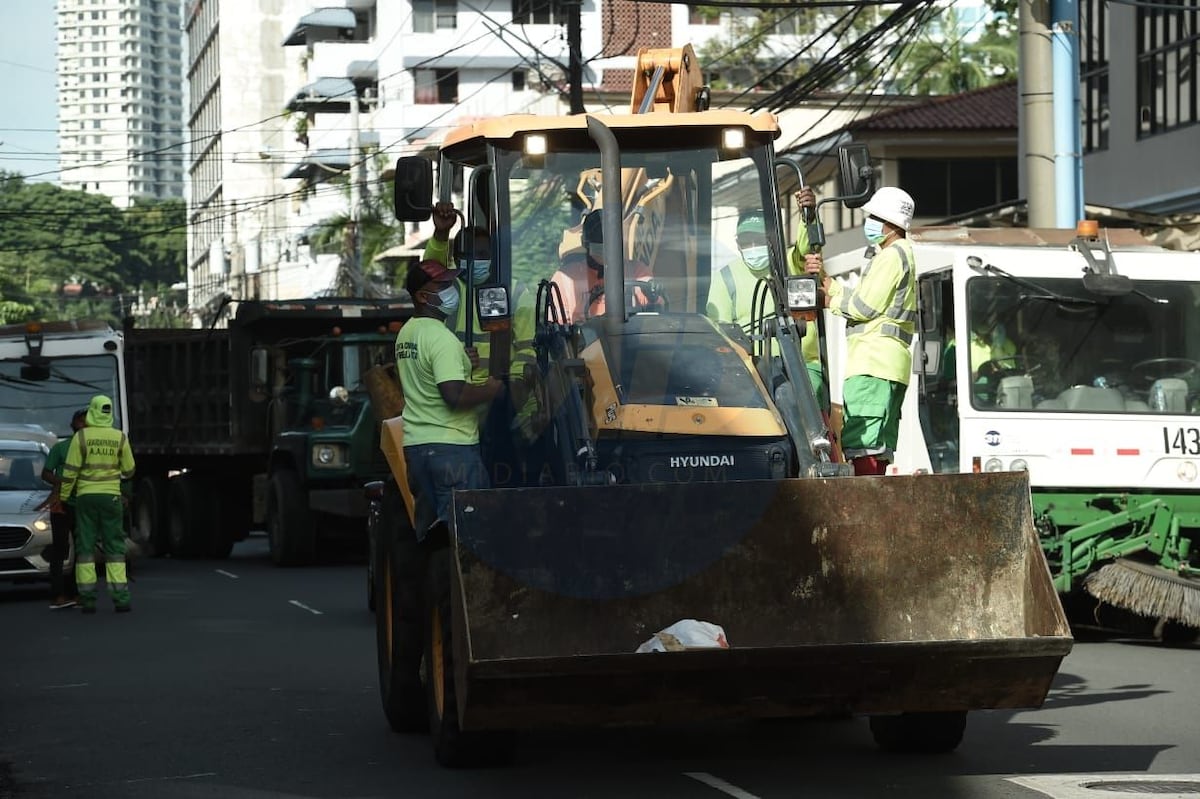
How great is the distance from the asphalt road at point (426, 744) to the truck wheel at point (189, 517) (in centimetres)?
1172

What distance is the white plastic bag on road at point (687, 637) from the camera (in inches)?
309

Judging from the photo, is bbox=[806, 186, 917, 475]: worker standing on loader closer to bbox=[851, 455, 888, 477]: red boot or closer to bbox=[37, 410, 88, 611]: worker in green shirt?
bbox=[851, 455, 888, 477]: red boot

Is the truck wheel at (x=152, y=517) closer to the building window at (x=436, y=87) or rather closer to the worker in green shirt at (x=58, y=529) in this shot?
the worker in green shirt at (x=58, y=529)

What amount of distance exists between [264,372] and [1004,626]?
16227 millimetres

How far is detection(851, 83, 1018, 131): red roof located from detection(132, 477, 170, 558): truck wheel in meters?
16.9

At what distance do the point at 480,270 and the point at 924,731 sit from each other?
285 cm

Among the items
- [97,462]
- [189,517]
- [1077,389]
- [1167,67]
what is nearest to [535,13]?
[1167,67]

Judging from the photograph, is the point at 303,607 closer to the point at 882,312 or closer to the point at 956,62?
the point at 882,312

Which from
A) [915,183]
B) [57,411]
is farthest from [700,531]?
[915,183]

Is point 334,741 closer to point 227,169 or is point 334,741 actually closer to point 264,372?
point 264,372

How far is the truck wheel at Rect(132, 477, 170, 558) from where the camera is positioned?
27.2 m

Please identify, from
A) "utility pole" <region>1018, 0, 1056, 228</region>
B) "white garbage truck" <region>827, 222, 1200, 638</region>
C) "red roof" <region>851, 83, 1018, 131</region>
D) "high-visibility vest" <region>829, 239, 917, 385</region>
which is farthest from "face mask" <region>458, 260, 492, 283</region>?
"red roof" <region>851, 83, 1018, 131</region>

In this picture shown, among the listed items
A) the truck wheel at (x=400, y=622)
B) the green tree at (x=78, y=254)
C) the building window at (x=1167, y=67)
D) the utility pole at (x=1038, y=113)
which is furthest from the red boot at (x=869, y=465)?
the green tree at (x=78, y=254)

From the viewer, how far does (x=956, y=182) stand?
138ft
